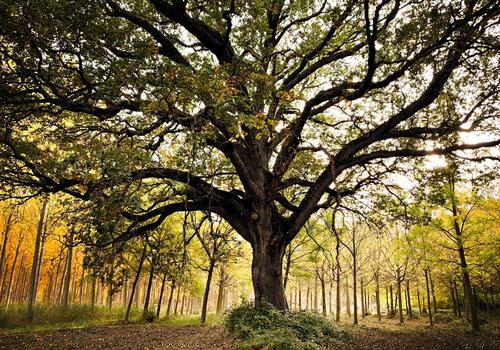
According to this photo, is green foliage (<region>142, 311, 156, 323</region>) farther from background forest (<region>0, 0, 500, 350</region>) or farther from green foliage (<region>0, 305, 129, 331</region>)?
background forest (<region>0, 0, 500, 350</region>)

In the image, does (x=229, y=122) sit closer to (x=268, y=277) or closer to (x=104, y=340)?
(x=268, y=277)

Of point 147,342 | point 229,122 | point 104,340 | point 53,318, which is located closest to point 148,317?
point 53,318

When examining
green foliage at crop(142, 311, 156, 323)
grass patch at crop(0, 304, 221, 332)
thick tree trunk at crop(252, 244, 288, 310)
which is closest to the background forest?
thick tree trunk at crop(252, 244, 288, 310)

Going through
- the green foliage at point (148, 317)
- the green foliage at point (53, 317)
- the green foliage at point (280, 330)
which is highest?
the green foliage at point (280, 330)

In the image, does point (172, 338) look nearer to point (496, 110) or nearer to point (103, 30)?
point (103, 30)

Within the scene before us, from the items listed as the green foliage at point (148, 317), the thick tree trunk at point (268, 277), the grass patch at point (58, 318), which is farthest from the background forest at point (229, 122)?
the green foliage at point (148, 317)

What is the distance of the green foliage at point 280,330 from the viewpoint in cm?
612

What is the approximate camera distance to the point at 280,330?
674 cm

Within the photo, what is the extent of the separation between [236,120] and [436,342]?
12136 mm

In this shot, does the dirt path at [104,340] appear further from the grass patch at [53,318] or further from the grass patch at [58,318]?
the grass patch at [53,318]

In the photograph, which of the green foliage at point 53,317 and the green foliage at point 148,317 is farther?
the green foliage at point 148,317

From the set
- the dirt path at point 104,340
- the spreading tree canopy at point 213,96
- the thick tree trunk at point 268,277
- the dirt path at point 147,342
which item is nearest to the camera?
the spreading tree canopy at point 213,96

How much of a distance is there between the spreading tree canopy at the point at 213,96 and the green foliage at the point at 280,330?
65cm

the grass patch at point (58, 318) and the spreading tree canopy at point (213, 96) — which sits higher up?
the spreading tree canopy at point (213, 96)
